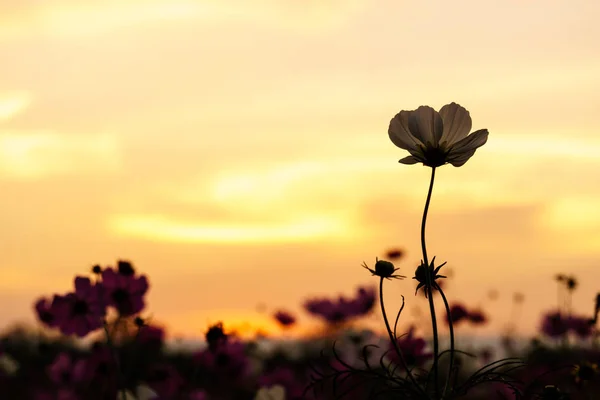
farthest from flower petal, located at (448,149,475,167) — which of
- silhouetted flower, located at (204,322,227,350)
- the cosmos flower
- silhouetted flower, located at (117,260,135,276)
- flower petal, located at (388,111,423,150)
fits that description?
silhouetted flower, located at (117,260,135,276)

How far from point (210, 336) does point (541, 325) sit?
6.67 m

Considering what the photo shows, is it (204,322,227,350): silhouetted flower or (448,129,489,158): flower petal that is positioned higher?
(448,129,489,158): flower petal

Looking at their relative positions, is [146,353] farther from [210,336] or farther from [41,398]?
[210,336]

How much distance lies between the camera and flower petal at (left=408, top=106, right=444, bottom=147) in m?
2.48

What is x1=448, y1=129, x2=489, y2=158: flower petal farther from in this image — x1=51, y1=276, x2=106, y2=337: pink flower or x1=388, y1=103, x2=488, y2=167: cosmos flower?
x1=51, y1=276, x2=106, y2=337: pink flower

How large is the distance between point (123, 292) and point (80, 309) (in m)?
0.19

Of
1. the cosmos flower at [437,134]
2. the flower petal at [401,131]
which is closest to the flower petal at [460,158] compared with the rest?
the cosmos flower at [437,134]

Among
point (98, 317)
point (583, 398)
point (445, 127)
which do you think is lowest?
point (583, 398)

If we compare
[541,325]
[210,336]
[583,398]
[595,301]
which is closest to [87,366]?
[210,336]

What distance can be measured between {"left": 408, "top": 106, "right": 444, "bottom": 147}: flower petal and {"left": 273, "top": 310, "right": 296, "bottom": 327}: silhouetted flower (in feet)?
20.6

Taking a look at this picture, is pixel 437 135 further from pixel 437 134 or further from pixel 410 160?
pixel 410 160

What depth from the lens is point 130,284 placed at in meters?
3.72

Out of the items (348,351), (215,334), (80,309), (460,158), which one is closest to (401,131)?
(460,158)

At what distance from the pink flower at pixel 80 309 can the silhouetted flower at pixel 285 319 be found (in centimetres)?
495
